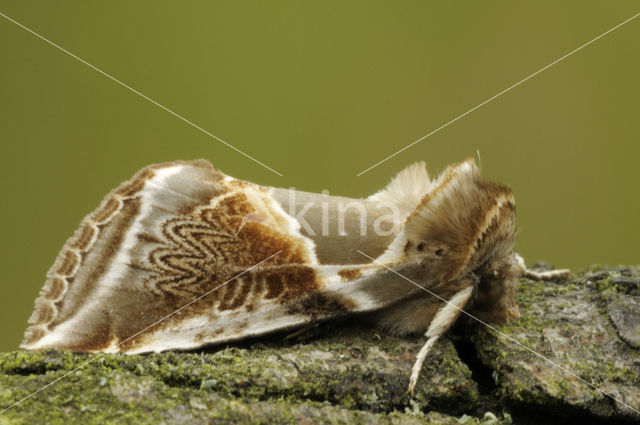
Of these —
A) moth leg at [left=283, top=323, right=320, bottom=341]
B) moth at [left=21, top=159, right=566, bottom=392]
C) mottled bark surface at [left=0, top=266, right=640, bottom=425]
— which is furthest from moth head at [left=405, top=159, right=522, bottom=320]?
moth leg at [left=283, top=323, right=320, bottom=341]

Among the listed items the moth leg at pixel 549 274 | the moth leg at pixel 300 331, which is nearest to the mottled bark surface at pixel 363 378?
the moth leg at pixel 300 331

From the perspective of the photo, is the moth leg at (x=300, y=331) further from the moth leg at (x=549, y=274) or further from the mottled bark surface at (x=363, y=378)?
the moth leg at (x=549, y=274)

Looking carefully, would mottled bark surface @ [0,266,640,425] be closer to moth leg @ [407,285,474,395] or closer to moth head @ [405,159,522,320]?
moth leg @ [407,285,474,395]

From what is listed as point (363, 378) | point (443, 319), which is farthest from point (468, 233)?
point (363, 378)

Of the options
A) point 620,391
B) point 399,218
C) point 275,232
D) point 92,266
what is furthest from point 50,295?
point 620,391

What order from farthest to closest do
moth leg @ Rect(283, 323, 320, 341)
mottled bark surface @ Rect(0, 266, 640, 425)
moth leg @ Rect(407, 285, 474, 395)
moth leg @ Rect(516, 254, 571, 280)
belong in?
moth leg @ Rect(516, 254, 571, 280) → moth leg @ Rect(283, 323, 320, 341) → moth leg @ Rect(407, 285, 474, 395) → mottled bark surface @ Rect(0, 266, 640, 425)
